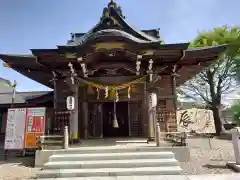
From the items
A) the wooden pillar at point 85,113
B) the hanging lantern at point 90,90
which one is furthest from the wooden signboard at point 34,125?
the hanging lantern at point 90,90

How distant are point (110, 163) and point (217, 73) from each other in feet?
53.8

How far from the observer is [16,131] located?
8.64 metres

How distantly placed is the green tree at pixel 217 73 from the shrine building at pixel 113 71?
846 centimetres

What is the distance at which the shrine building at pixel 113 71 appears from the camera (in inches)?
334

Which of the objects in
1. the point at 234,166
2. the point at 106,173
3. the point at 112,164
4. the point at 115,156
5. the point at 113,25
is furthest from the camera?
the point at 113,25

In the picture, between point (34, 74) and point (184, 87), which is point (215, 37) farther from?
point (34, 74)

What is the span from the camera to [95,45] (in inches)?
327

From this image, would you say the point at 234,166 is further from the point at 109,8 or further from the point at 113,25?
the point at 109,8

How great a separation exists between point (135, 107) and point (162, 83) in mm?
2059

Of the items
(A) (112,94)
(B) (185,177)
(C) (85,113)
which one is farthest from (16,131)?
(B) (185,177)

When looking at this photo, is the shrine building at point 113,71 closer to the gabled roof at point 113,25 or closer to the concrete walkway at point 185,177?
the gabled roof at point 113,25

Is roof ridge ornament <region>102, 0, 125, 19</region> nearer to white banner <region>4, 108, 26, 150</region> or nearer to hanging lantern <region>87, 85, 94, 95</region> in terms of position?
hanging lantern <region>87, 85, 94, 95</region>

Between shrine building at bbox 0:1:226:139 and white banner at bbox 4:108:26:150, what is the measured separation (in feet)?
4.08

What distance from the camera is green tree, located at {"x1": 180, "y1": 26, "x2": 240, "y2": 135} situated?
1853 centimetres
